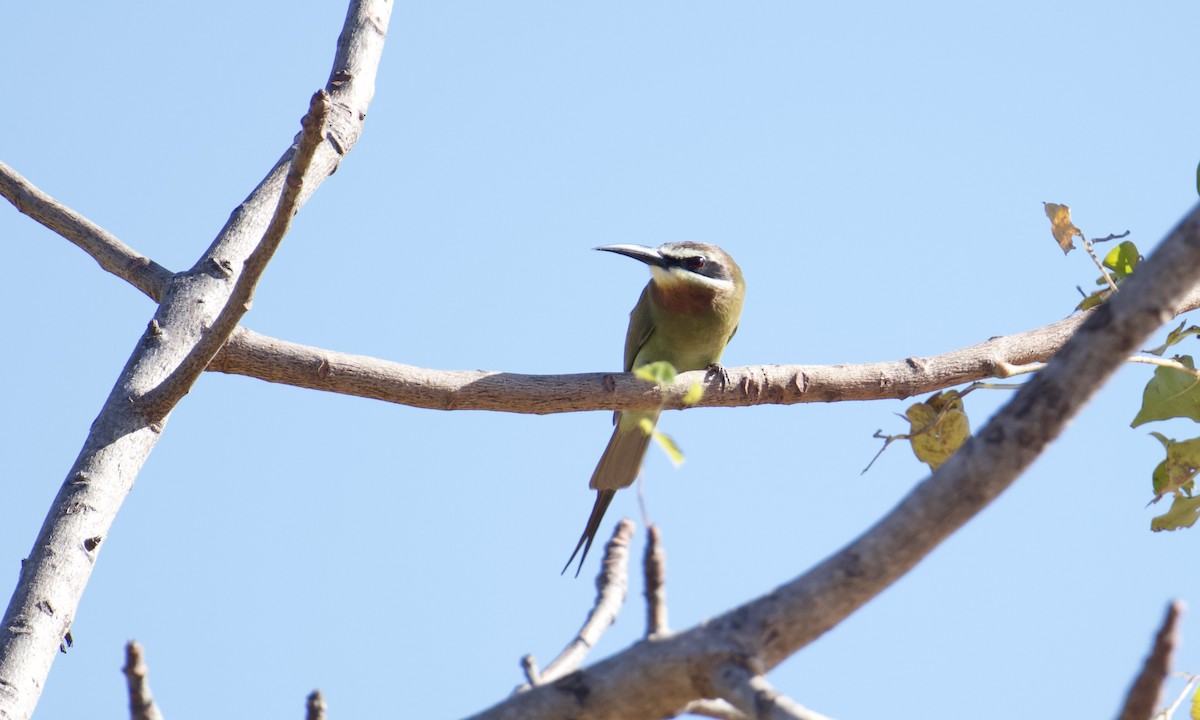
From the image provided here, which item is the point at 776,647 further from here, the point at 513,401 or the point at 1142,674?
the point at 513,401

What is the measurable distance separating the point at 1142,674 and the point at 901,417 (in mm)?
2260

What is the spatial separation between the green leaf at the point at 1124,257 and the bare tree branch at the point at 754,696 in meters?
2.22

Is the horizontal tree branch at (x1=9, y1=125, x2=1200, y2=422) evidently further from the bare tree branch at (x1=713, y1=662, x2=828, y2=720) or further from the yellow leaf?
the bare tree branch at (x1=713, y1=662, x2=828, y2=720)

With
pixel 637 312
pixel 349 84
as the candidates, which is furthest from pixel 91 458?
pixel 637 312

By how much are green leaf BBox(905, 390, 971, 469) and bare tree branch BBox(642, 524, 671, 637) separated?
1.87 meters

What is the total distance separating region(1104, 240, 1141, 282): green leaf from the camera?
316 cm

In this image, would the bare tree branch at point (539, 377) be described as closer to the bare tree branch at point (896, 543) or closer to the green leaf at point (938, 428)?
the green leaf at point (938, 428)

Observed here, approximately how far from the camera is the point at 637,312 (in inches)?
232

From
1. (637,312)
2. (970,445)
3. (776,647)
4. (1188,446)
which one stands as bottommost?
(776,647)

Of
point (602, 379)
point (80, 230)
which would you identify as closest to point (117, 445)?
point (80, 230)

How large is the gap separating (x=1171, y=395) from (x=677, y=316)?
2.89m

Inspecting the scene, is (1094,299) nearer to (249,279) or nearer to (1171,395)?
(1171,395)

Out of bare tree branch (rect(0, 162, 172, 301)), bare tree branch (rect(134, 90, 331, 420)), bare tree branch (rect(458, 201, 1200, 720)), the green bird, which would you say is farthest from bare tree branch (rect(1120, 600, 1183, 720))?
the green bird

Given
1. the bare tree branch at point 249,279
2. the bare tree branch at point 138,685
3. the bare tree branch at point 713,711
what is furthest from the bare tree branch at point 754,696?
the bare tree branch at point 249,279
